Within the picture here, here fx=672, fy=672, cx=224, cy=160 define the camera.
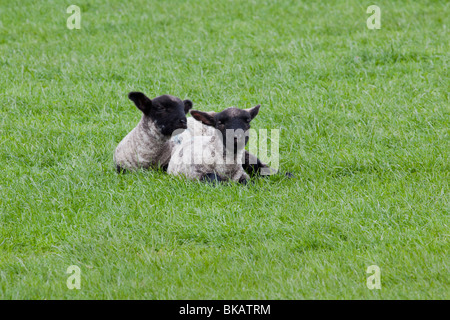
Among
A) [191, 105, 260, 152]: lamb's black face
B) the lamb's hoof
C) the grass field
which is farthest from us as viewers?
the lamb's hoof

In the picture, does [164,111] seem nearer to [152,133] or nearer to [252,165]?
[152,133]

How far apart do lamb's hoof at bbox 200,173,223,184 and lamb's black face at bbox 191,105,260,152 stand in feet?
1.30

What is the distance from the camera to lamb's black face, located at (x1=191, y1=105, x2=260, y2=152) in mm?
7656

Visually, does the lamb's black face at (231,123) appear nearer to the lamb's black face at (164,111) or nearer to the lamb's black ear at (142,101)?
the lamb's black face at (164,111)

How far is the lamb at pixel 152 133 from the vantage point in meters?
8.09

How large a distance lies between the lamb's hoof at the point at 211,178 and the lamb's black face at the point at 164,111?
661mm

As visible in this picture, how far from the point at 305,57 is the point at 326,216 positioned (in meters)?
6.14

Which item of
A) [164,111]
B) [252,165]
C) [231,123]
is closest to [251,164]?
[252,165]

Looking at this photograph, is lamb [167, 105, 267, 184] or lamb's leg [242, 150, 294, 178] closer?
lamb [167, 105, 267, 184]

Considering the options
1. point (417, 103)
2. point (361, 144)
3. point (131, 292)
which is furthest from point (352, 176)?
point (131, 292)

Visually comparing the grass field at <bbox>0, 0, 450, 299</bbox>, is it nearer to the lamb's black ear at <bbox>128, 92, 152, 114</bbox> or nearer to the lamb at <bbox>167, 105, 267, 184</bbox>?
the lamb at <bbox>167, 105, 267, 184</bbox>

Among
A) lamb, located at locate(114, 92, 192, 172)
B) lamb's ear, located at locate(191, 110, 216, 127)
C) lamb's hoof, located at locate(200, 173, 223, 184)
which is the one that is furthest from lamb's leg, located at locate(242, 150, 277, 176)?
lamb, located at locate(114, 92, 192, 172)

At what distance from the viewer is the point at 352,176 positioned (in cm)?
810

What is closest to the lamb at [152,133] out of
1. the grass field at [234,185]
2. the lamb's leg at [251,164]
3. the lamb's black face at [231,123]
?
the grass field at [234,185]
